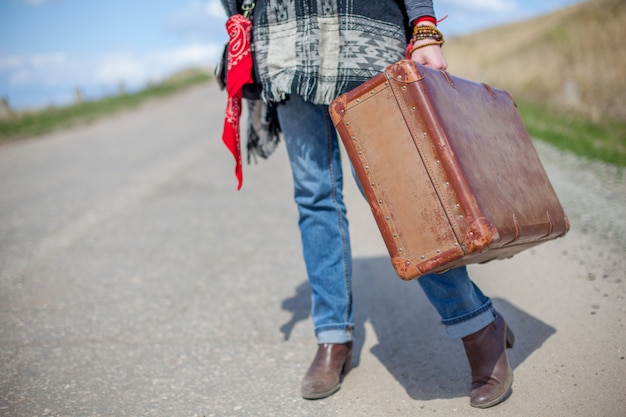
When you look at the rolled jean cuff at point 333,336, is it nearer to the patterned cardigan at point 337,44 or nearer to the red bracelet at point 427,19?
the patterned cardigan at point 337,44

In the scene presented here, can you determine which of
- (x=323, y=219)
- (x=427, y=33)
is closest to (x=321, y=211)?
(x=323, y=219)

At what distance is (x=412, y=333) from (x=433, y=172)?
1.16 metres

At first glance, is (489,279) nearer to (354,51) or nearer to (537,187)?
(537,187)

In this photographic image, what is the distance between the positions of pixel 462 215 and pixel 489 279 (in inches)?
Result: 62.4

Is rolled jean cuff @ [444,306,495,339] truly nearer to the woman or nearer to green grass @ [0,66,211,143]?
the woman

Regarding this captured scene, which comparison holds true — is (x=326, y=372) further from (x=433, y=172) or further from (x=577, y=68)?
(x=577, y=68)

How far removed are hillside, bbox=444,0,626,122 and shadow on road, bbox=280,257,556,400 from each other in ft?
22.5

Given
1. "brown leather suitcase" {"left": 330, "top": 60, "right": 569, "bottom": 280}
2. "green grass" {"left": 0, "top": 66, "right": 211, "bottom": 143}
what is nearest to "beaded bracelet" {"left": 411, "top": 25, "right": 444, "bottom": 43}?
"brown leather suitcase" {"left": 330, "top": 60, "right": 569, "bottom": 280}

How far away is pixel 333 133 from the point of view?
2008mm

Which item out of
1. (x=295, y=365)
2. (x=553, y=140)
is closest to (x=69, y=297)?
(x=295, y=365)

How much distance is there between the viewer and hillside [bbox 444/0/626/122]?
942 cm

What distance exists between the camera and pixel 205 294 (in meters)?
3.11

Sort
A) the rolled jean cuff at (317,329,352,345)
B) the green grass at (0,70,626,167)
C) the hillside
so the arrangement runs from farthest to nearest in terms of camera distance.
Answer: the hillside
the green grass at (0,70,626,167)
the rolled jean cuff at (317,329,352,345)

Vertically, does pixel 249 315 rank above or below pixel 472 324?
below
